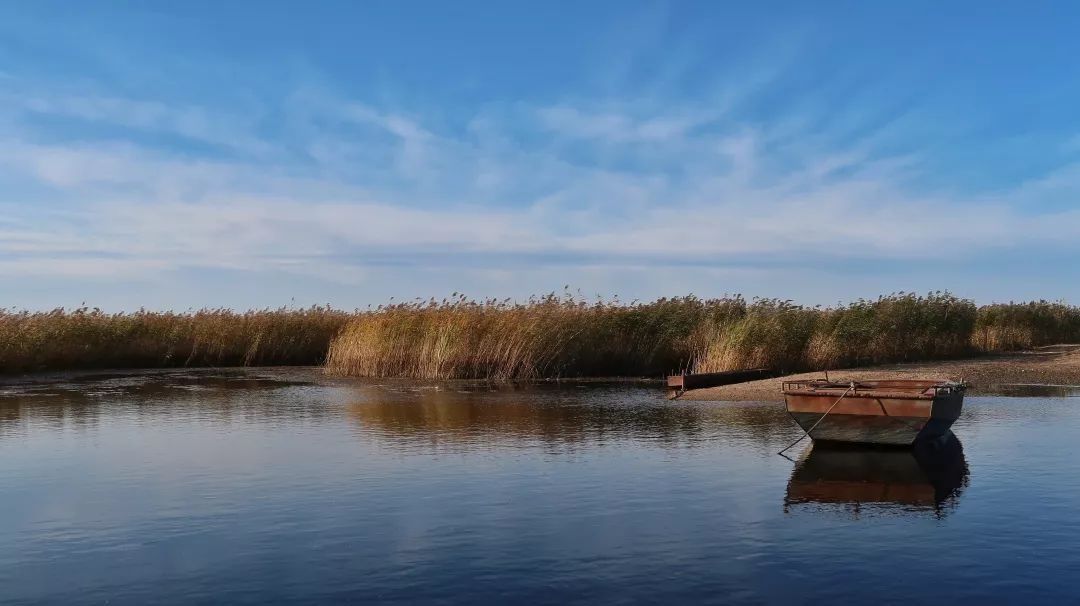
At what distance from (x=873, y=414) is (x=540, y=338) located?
1645cm

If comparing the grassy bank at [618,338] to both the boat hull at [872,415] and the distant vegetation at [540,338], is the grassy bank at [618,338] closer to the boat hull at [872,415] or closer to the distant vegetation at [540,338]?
the distant vegetation at [540,338]

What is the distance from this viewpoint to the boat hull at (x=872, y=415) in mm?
14250

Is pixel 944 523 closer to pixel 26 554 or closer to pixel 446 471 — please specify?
pixel 446 471

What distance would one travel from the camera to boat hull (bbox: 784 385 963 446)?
14250mm

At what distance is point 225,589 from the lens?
25.1 feet

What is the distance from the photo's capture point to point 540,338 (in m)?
30.0

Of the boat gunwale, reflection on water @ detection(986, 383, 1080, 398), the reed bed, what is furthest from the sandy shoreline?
the reed bed

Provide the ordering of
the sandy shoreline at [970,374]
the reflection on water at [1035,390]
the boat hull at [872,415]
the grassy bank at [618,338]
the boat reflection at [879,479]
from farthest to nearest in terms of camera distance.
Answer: the grassy bank at [618,338]
the sandy shoreline at [970,374]
the reflection on water at [1035,390]
the boat hull at [872,415]
the boat reflection at [879,479]

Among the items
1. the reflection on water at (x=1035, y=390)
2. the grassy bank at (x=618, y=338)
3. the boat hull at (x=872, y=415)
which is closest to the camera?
the boat hull at (x=872, y=415)

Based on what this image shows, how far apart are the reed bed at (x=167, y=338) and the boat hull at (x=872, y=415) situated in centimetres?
2649

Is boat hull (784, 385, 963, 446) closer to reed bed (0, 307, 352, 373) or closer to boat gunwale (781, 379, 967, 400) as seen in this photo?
boat gunwale (781, 379, 967, 400)

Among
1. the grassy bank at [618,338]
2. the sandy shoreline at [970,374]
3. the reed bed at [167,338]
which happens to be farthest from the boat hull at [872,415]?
the reed bed at [167,338]

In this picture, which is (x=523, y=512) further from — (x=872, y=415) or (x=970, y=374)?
(x=970, y=374)

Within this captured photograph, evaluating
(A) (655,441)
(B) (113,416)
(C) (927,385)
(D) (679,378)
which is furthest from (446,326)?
(C) (927,385)
